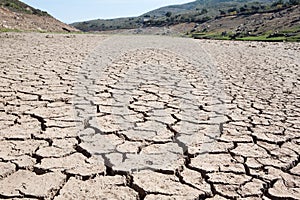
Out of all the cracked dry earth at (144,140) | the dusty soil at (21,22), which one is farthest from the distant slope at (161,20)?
the cracked dry earth at (144,140)

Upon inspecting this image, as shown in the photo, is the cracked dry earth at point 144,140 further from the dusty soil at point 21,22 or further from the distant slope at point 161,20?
the distant slope at point 161,20

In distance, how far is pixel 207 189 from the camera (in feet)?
4.34

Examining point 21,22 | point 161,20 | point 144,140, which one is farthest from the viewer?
point 161,20

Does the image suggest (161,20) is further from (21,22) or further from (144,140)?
(144,140)

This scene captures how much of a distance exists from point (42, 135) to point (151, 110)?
35.3 inches

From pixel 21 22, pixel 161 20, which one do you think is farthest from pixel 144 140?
pixel 161 20

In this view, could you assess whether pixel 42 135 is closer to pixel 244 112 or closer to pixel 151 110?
pixel 151 110

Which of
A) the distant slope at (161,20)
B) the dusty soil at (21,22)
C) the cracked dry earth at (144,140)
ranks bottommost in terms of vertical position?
the cracked dry earth at (144,140)

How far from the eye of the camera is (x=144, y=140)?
182cm

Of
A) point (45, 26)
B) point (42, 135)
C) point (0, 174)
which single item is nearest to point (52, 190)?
point (0, 174)

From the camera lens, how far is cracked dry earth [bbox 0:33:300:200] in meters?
1.32

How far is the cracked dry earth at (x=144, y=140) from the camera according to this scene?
4.33 feet

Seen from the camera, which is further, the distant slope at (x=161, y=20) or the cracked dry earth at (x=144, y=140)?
the distant slope at (x=161, y=20)

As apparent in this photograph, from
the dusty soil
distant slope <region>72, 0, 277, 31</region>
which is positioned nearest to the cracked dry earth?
the dusty soil
